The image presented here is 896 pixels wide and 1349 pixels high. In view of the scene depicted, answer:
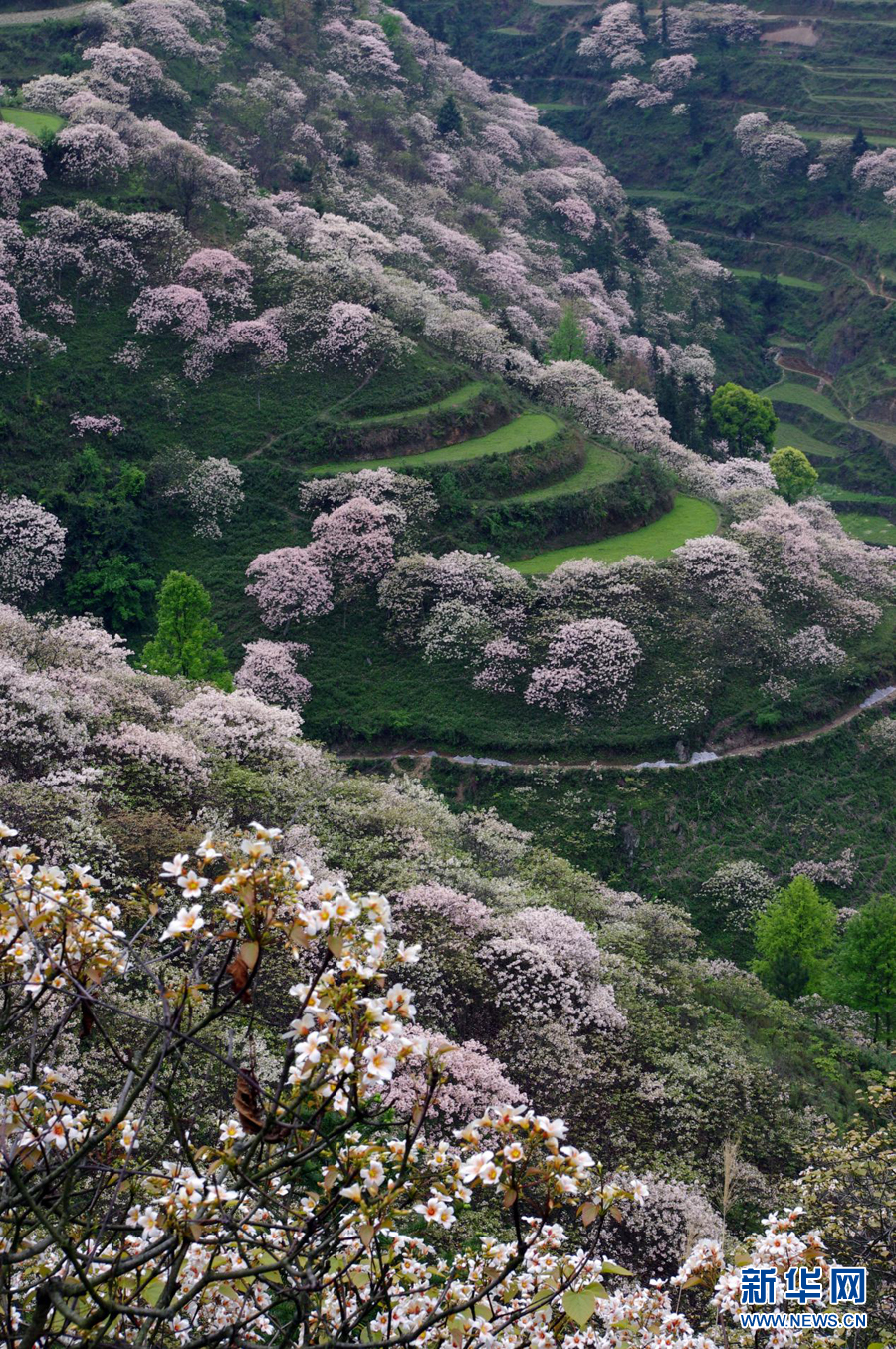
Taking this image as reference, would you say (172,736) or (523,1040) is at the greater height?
(172,736)

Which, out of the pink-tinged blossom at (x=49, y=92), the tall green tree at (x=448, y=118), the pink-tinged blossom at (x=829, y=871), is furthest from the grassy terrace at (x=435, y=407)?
the tall green tree at (x=448, y=118)

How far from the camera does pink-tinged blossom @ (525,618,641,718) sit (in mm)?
42625

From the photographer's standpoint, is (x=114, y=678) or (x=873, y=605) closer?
(x=114, y=678)

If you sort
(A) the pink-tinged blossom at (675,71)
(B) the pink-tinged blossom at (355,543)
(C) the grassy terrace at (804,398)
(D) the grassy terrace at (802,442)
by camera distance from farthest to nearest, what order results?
(A) the pink-tinged blossom at (675,71), (C) the grassy terrace at (804,398), (D) the grassy terrace at (802,442), (B) the pink-tinged blossom at (355,543)

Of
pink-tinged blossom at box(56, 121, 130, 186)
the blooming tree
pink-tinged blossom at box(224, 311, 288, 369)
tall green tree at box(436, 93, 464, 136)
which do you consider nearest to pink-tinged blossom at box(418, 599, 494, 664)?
pink-tinged blossom at box(224, 311, 288, 369)

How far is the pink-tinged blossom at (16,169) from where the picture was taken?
167 feet

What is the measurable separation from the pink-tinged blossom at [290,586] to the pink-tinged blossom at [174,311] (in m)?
13.3

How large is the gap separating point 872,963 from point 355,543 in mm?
Answer: 25497

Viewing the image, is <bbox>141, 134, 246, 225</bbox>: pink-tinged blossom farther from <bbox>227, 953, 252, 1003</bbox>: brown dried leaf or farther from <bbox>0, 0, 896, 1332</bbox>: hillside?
<bbox>227, 953, 252, 1003</bbox>: brown dried leaf

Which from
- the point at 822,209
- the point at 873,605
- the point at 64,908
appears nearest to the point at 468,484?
the point at 873,605

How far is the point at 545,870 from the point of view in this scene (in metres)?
30.8

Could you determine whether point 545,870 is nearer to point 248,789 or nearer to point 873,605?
point 248,789

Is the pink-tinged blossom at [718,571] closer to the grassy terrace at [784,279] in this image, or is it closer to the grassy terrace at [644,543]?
the grassy terrace at [644,543]

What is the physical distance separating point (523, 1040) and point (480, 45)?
128m
